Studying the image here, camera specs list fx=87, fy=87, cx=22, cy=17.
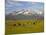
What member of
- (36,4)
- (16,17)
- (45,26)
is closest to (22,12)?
(16,17)

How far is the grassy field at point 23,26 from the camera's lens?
3.43 ft

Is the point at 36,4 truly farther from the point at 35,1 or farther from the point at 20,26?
the point at 20,26

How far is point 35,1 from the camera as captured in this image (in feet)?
3.61

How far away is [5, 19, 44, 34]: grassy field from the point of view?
3.43 feet

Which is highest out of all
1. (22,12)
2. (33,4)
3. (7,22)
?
(33,4)

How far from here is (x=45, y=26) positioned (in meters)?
1.11

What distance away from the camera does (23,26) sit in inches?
42.2

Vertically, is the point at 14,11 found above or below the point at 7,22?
above

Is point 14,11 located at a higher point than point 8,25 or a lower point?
higher

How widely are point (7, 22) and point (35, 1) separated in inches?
17.2

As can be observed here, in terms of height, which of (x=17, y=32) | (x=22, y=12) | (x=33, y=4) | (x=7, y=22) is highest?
(x=33, y=4)

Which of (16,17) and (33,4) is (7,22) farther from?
(33,4)

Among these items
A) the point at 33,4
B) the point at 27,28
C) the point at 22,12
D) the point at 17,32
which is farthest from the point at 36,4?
the point at 17,32

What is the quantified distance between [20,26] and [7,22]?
165 mm
